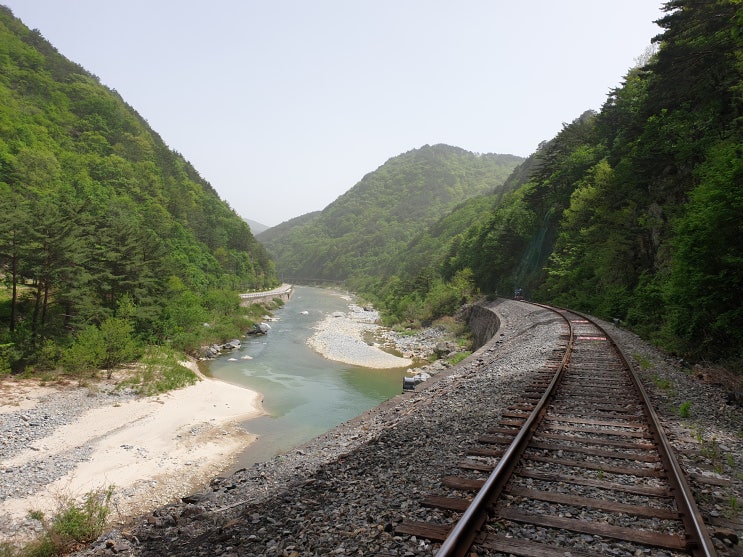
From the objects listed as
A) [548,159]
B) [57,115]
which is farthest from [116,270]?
[57,115]

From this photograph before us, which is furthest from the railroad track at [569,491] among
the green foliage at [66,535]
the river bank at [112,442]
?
the river bank at [112,442]

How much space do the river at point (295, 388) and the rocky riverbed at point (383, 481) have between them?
276 inches

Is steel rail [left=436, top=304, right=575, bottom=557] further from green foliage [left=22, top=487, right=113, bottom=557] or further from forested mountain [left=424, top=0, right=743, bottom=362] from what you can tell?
green foliage [left=22, top=487, right=113, bottom=557]

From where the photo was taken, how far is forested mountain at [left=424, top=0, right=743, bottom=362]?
10641mm

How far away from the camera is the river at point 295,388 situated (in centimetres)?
1767

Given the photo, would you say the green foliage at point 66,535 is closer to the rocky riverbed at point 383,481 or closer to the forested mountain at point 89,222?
the rocky riverbed at point 383,481

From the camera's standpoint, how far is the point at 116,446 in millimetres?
15820

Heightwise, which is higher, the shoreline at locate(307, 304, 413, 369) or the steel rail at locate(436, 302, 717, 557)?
the steel rail at locate(436, 302, 717, 557)

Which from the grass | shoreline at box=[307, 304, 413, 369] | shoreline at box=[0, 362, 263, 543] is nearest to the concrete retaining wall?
shoreline at box=[307, 304, 413, 369]

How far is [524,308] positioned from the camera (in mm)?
30500

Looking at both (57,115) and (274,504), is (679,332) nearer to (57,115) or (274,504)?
(274,504)

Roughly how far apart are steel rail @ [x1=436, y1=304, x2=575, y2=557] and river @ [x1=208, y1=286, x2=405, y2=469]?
11250mm

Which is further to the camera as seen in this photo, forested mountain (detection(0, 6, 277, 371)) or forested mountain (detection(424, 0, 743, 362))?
forested mountain (detection(0, 6, 277, 371))

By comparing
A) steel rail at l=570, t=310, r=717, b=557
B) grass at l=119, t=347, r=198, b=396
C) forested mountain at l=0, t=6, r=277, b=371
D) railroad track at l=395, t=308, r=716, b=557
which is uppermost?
forested mountain at l=0, t=6, r=277, b=371
